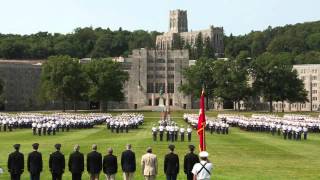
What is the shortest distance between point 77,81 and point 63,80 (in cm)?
300

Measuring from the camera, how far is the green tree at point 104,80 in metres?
121

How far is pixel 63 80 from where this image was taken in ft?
385

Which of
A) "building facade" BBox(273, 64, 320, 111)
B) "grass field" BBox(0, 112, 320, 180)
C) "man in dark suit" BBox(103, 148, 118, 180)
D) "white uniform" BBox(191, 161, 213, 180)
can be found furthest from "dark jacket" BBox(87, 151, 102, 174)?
"building facade" BBox(273, 64, 320, 111)

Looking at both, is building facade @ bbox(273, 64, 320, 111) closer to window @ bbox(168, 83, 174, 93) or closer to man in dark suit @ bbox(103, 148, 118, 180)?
window @ bbox(168, 83, 174, 93)

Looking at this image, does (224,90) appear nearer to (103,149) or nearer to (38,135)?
(38,135)

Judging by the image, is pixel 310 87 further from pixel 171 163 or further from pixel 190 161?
pixel 190 161

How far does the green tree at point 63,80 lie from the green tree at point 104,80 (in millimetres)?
2288

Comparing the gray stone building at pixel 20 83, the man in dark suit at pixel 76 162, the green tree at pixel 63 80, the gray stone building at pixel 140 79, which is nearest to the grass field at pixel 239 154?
the man in dark suit at pixel 76 162

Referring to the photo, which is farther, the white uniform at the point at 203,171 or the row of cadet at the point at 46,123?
the row of cadet at the point at 46,123

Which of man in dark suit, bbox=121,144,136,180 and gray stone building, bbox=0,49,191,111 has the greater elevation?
gray stone building, bbox=0,49,191,111

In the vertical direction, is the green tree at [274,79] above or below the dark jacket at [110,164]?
above

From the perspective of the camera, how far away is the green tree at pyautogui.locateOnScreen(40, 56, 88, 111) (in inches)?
4648

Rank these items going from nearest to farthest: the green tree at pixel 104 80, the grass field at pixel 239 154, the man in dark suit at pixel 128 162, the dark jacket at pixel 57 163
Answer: the dark jacket at pixel 57 163
the man in dark suit at pixel 128 162
the grass field at pixel 239 154
the green tree at pixel 104 80

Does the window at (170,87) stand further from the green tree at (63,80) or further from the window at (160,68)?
the green tree at (63,80)
